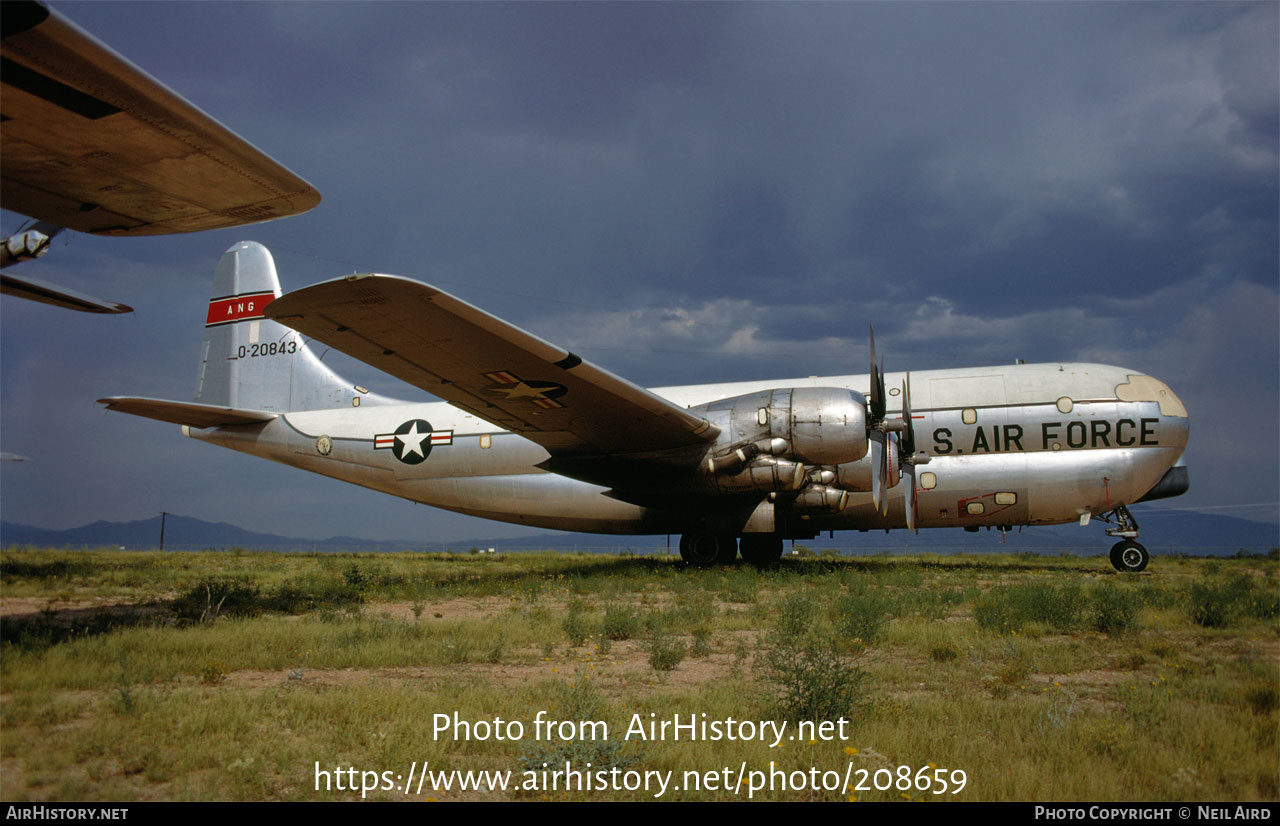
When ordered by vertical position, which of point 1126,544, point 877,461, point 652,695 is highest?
point 877,461

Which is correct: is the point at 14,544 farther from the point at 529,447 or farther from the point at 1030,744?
the point at 1030,744

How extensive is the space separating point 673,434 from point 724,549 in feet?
12.0

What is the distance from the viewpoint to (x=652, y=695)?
557 cm

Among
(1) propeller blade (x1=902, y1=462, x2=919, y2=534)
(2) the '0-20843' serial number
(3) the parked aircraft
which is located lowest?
(1) propeller blade (x1=902, y1=462, x2=919, y2=534)

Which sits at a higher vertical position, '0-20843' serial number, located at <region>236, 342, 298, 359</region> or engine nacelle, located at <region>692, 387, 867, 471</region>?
'0-20843' serial number, located at <region>236, 342, 298, 359</region>

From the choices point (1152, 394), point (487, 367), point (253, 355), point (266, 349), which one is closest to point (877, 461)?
point (1152, 394)

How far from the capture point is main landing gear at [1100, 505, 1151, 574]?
16.1m

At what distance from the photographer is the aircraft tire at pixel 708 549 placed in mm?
16391

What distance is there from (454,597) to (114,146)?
8.11 metres

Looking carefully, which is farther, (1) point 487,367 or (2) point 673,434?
(2) point 673,434

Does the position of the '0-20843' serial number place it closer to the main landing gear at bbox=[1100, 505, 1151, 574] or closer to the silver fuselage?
the silver fuselage

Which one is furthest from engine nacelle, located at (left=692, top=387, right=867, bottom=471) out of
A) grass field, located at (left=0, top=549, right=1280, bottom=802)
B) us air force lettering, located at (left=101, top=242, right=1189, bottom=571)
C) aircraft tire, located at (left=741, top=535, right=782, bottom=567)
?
grass field, located at (left=0, top=549, right=1280, bottom=802)

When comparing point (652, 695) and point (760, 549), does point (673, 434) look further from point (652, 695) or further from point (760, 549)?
point (652, 695)

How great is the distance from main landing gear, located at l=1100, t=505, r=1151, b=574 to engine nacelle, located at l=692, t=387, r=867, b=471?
24.0 feet
